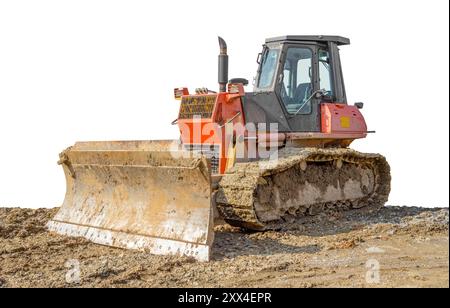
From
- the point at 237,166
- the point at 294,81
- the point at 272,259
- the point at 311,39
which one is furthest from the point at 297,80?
the point at 272,259

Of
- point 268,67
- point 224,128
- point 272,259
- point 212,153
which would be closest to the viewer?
point 272,259

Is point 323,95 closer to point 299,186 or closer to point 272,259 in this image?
point 299,186

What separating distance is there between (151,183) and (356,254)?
9.06 feet

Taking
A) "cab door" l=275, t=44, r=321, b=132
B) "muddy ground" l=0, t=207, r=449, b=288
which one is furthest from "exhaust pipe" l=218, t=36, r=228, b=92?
"muddy ground" l=0, t=207, r=449, b=288

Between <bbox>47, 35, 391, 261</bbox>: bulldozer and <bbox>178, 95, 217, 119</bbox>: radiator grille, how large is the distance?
17 mm

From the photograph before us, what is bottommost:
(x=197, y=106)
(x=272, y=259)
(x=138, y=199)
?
(x=272, y=259)

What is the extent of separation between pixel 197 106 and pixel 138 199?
1.76m

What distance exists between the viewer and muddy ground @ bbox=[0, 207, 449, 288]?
5.70 m

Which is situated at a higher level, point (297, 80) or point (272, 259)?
point (297, 80)

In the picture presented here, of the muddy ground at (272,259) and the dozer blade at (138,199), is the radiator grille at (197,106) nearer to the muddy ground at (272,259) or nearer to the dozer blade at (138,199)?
the dozer blade at (138,199)

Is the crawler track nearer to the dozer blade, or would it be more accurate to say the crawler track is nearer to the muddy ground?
the muddy ground

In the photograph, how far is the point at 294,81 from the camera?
9125 mm

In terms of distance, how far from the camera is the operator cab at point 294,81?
882cm
